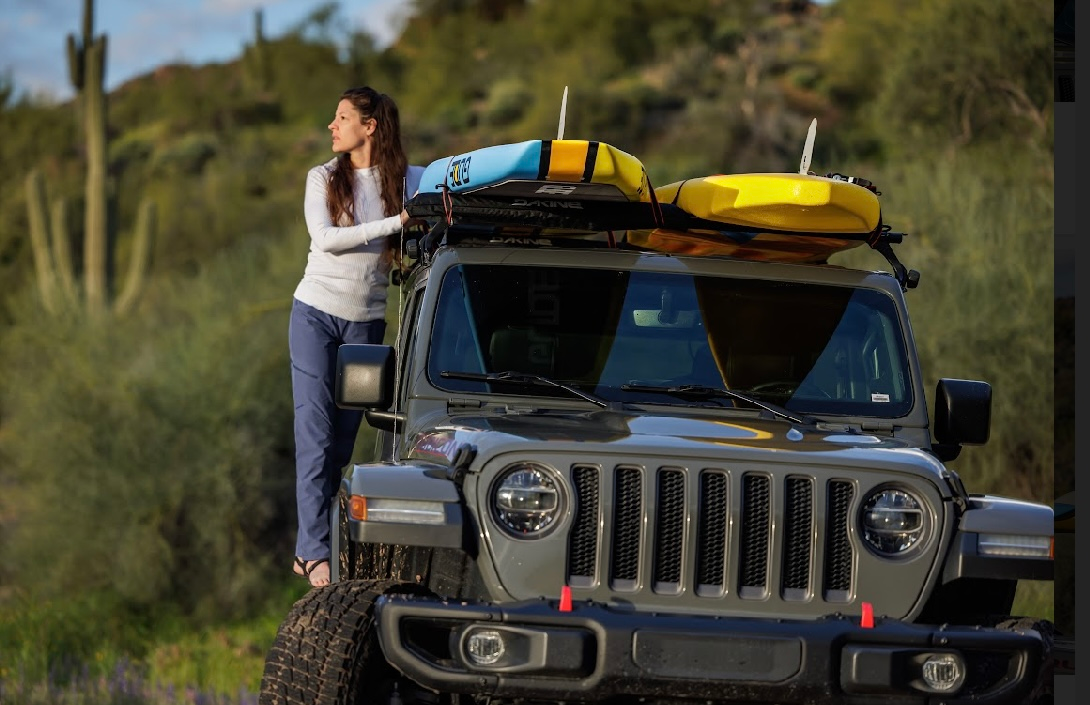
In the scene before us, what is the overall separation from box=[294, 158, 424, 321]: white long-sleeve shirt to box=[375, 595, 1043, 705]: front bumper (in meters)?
2.89

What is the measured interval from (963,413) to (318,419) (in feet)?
8.70

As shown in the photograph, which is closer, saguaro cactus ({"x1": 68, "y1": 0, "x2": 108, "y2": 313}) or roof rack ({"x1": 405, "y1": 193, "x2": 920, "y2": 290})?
roof rack ({"x1": 405, "y1": 193, "x2": 920, "y2": 290})

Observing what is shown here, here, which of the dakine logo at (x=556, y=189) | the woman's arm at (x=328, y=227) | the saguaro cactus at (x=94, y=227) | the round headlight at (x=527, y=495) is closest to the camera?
the round headlight at (x=527, y=495)

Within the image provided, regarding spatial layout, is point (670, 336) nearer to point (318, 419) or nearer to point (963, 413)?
point (963, 413)

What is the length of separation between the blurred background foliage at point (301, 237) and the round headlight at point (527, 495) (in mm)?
1664

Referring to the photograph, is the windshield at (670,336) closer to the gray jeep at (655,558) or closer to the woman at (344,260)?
the gray jeep at (655,558)

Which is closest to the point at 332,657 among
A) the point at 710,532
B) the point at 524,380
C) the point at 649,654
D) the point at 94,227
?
the point at 649,654

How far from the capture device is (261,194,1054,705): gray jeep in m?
4.32

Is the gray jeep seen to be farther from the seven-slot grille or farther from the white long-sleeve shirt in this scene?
the white long-sleeve shirt

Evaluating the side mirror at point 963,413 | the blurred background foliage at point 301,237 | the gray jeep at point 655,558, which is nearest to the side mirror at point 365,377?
the gray jeep at point 655,558

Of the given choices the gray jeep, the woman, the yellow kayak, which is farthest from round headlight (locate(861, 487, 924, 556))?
the woman

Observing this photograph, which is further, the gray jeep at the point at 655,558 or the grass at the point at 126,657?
the grass at the point at 126,657

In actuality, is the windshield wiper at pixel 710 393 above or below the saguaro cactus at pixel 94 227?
below

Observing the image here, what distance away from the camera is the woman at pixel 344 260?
689cm
